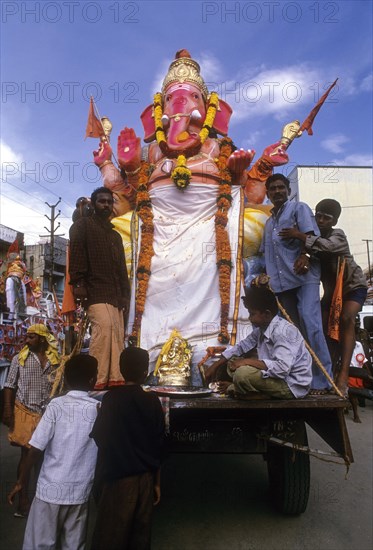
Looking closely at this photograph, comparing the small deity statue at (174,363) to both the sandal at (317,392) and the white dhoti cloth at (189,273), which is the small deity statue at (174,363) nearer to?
the white dhoti cloth at (189,273)

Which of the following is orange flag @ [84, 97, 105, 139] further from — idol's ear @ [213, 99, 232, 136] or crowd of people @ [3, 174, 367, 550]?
crowd of people @ [3, 174, 367, 550]

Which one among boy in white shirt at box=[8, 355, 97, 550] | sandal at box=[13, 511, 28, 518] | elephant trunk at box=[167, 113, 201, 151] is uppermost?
elephant trunk at box=[167, 113, 201, 151]

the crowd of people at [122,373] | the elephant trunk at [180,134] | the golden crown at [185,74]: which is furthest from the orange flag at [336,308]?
the golden crown at [185,74]

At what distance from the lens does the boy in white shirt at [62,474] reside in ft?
6.91

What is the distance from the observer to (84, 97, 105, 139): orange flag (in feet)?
18.9

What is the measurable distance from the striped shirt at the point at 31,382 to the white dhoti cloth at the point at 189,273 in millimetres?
1041

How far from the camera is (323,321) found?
149 inches

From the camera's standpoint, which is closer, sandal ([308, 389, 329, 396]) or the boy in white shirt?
the boy in white shirt

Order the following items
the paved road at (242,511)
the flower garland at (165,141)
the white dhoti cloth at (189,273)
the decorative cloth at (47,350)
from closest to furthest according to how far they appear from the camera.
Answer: the paved road at (242,511)
the decorative cloth at (47,350)
the white dhoti cloth at (189,273)
the flower garland at (165,141)

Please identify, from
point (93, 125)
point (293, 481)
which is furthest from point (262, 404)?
point (93, 125)

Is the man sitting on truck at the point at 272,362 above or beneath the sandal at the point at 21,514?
above

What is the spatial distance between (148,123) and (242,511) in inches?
195

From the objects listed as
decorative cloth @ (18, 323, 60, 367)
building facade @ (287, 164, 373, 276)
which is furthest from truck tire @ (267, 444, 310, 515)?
building facade @ (287, 164, 373, 276)

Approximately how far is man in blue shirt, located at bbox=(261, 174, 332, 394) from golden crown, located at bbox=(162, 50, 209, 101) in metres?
2.93
